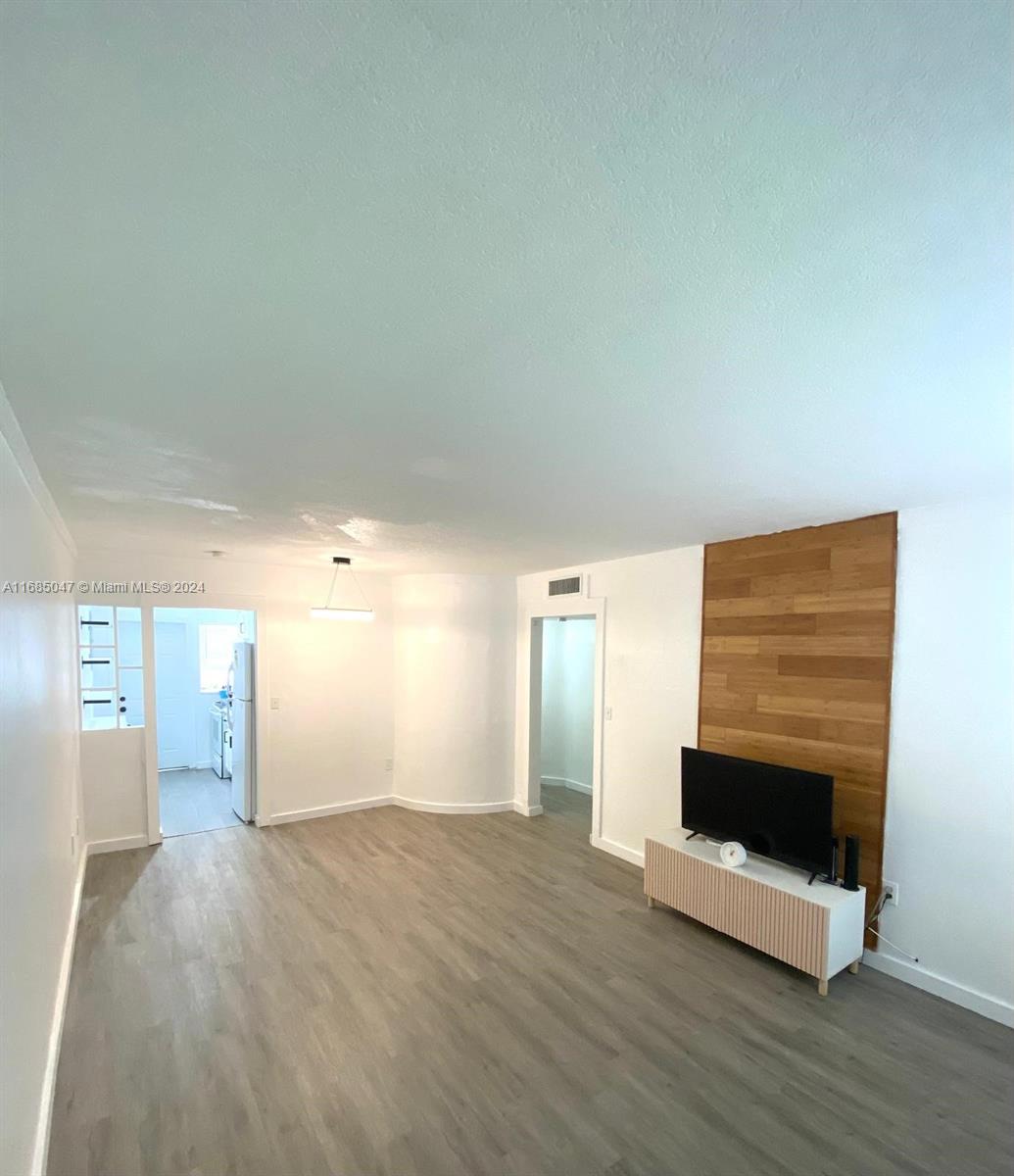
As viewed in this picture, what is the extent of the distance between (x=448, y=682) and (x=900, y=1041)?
412cm

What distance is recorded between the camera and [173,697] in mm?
7508

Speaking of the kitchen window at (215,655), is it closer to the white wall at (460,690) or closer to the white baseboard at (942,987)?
the white wall at (460,690)

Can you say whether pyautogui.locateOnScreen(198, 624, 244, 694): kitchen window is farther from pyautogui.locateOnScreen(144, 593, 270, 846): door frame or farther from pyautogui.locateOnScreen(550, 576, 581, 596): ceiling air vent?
pyautogui.locateOnScreen(550, 576, 581, 596): ceiling air vent

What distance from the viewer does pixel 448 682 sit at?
226 inches

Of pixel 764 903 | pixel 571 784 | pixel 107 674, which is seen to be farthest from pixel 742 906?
pixel 107 674

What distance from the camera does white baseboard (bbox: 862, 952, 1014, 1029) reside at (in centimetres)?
266

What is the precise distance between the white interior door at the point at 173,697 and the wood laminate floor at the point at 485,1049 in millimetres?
3907

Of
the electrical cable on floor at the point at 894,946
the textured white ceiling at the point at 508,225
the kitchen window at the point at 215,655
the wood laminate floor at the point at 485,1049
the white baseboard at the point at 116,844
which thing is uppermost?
the textured white ceiling at the point at 508,225

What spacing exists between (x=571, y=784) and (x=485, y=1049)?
14.4ft

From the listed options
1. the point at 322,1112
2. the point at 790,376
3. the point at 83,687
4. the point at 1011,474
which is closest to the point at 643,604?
the point at 1011,474

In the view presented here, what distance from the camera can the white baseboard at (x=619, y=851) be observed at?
14.6 feet

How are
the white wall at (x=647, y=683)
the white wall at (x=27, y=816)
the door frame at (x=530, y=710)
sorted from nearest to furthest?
1. the white wall at (x=27, y=816)
2. the white wall at (x=647, y=683)
3. the door frame at (x=530, y=710)

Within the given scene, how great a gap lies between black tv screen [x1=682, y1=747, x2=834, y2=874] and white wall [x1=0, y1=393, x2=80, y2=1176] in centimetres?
327

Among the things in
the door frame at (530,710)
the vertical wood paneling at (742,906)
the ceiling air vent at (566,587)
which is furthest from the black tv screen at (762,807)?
the door frame at (530,710)
